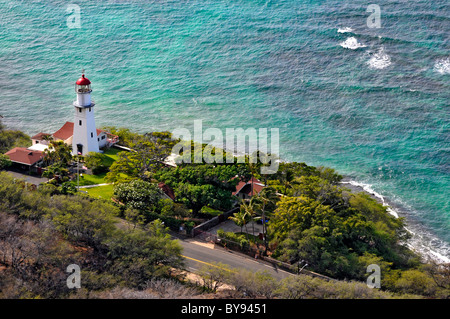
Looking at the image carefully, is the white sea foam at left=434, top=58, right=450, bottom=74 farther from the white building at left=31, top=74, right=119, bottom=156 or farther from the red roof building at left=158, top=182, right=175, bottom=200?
the red roof building at left=158, top=182, right=175, bottom=200

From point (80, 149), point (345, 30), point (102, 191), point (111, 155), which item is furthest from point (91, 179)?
point (345, 30)

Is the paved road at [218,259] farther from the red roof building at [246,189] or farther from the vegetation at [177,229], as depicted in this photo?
the red roof building at [246,189]

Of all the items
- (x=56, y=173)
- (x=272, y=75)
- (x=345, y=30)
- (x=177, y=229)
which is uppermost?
(x=345, y=30)

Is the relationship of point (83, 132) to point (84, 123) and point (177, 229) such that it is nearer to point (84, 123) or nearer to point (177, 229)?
point (84, 123)

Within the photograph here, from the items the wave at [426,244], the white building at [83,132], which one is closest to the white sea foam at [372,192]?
the wave at [426,244]

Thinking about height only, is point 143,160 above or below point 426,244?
above
